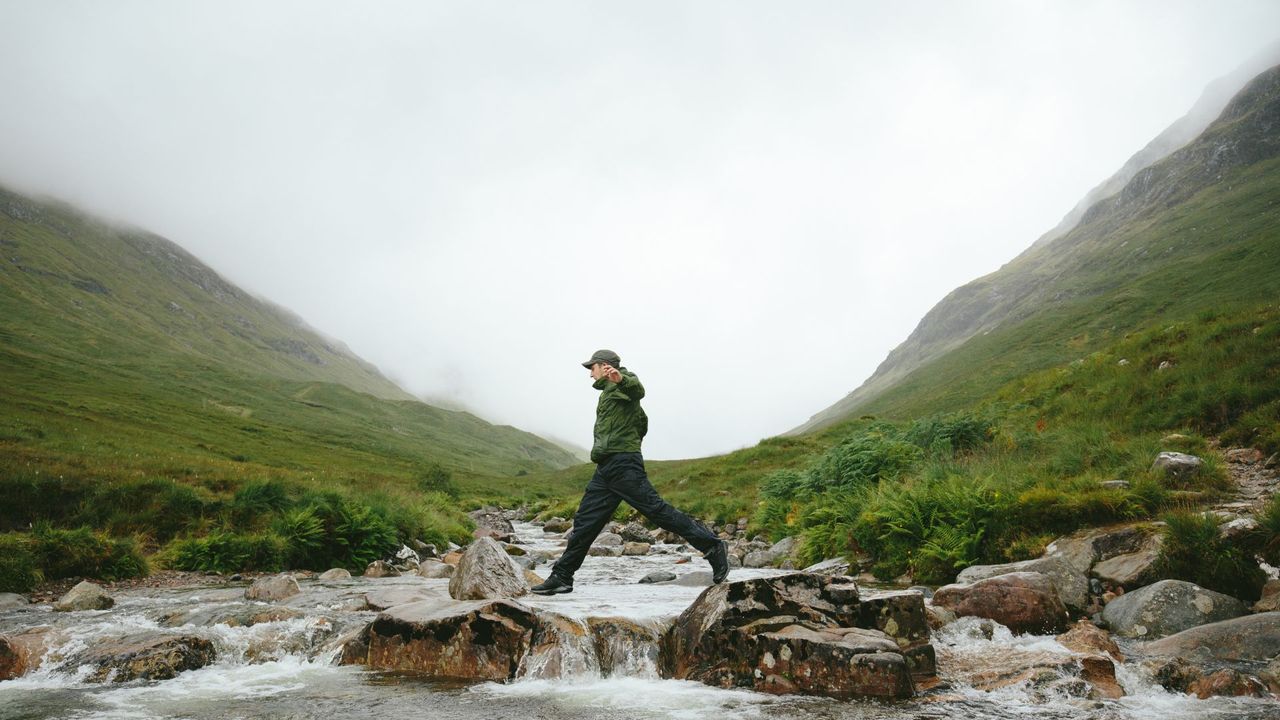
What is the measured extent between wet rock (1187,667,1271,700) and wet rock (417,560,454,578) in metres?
13.5

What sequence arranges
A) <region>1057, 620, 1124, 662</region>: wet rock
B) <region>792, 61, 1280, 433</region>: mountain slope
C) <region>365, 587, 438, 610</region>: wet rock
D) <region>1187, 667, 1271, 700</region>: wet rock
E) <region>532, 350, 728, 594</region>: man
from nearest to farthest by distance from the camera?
1. <region>1187, 667, 1271, 700</region>: wet rock
2. <region>1057, 620, 1124, 662</region>: wet rock
3. <region>532, 350, 728, 594</region>: man
4. <region>365, 587, 438, 610</region>: wet rock
5. <region>792, 61, 1280, 433</region>: mountain slope

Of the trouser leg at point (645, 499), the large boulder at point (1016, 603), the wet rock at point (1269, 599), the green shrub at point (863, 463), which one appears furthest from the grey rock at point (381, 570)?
the wet rock at point (1269, 599)

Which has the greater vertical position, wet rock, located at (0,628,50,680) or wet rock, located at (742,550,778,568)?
wet rock, located at (0,628,50,680)

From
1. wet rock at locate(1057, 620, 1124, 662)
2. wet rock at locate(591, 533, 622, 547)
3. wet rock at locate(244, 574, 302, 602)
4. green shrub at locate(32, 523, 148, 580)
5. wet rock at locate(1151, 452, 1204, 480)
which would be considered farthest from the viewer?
wet rock at locate(591, 533, 622, 547)

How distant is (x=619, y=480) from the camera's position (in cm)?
938

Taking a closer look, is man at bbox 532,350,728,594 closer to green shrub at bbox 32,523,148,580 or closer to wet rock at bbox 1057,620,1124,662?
wet rock at bbox 1057,620,1124,662

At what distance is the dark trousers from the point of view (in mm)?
9227

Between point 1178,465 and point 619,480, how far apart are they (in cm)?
1019

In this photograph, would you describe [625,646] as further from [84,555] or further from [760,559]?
[84,555]

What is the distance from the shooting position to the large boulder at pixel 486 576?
10156mm

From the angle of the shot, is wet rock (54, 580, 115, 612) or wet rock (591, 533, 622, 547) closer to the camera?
wet rock (54, 580, 115, 612)

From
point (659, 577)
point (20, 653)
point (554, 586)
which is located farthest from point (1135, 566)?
point (20, 653)

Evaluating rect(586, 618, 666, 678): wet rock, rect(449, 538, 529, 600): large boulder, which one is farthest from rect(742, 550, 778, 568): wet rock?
rect(586, 618, 666, 678): wet rock

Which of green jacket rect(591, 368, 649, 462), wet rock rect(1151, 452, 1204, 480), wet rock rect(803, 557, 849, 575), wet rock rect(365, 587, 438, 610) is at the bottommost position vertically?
wet rock rect(803, 557, 849, 575)
